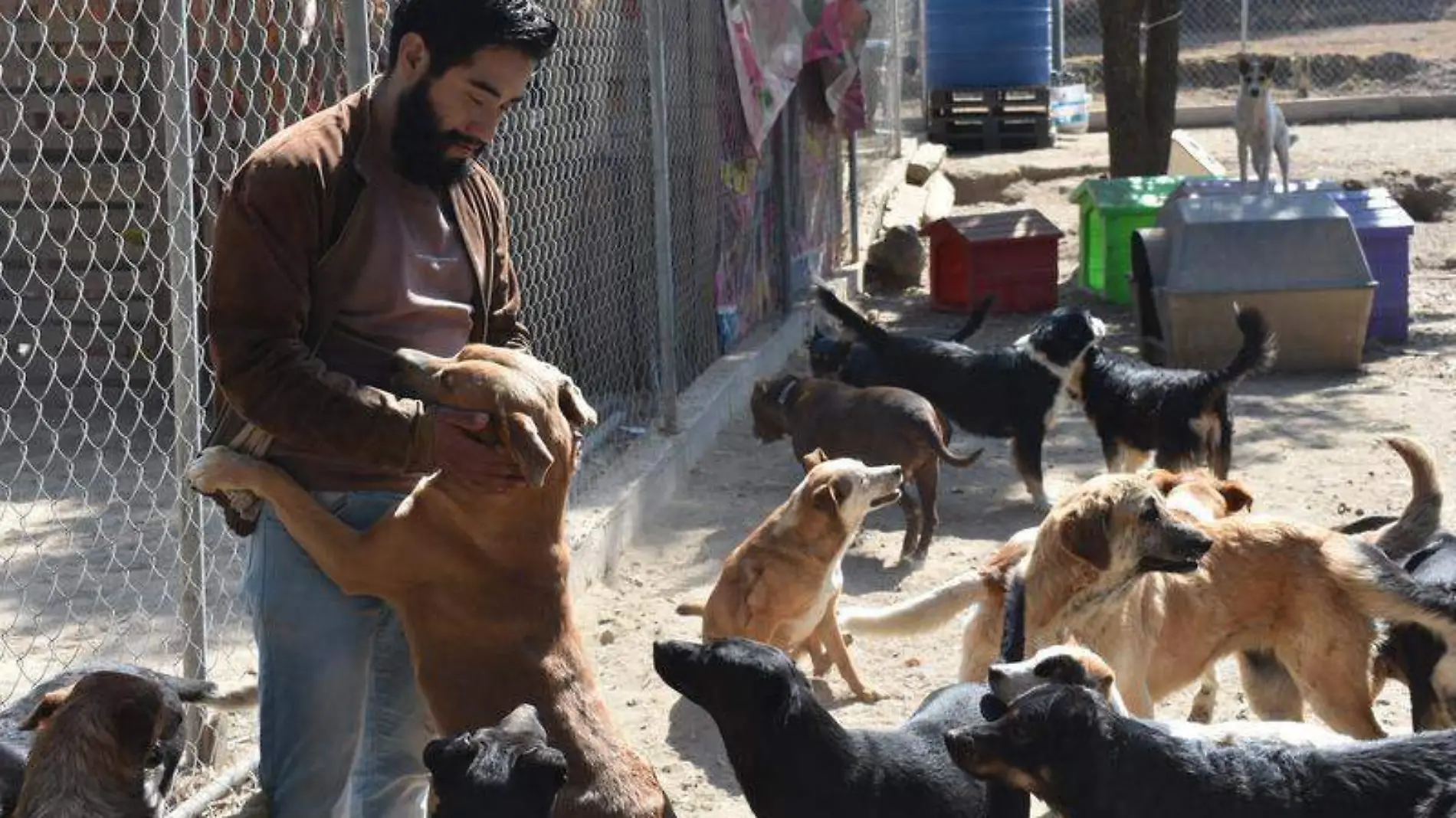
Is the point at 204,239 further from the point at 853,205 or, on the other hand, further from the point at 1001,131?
the point at 1001,131

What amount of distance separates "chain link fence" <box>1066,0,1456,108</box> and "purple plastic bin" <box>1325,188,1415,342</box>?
14.9 meters

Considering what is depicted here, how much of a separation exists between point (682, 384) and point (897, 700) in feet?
13.5

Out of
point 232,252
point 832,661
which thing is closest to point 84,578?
point 832,661

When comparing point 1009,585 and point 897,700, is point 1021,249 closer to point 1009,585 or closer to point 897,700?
point 897,700

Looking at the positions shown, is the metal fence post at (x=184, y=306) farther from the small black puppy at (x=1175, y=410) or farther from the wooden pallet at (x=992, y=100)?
the wooden pallet at (x=992, y=100)

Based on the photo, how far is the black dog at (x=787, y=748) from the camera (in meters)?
3.96

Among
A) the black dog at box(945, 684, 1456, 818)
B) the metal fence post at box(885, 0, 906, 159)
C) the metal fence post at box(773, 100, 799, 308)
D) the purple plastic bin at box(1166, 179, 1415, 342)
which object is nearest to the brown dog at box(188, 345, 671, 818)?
the black dog at box(945, 684, 1456, 818)

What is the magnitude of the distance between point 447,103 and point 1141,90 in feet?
43.0

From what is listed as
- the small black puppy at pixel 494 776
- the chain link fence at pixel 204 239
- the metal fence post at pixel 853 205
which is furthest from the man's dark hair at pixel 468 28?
the metal fence post at pixel 853 205

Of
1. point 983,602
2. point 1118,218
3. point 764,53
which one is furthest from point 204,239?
point 1118,218

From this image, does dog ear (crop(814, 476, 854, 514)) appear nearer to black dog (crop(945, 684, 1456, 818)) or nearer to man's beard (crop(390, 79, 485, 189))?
black dog (crop(945, 684, 1456, 818))

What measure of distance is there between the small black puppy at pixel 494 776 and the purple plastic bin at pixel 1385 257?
382 inches

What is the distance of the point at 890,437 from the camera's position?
26.5ft

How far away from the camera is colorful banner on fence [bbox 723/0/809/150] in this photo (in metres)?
10.9
